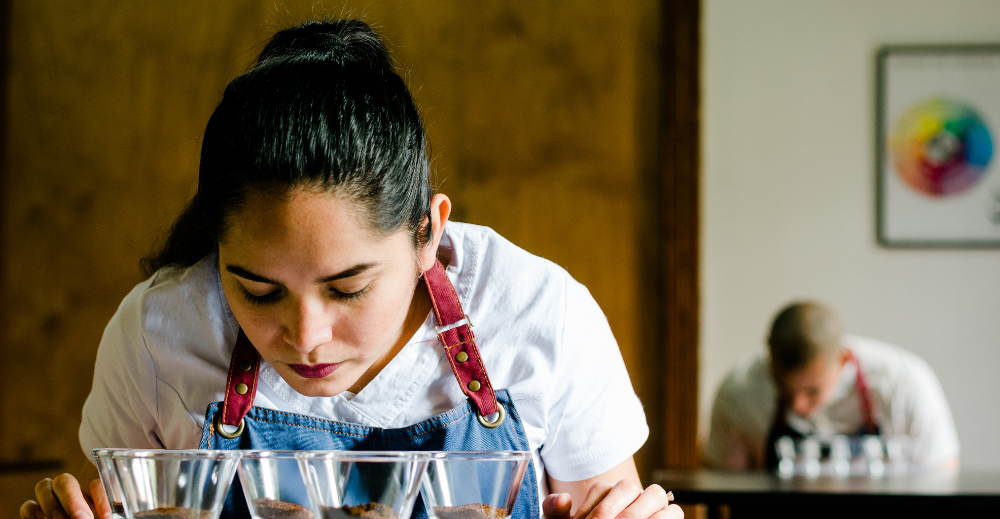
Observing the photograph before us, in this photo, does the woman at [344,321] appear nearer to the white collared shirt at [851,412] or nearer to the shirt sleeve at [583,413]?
the shirt sleeve at [583,413]

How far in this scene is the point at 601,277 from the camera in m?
2.75

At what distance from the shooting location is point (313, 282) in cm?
85

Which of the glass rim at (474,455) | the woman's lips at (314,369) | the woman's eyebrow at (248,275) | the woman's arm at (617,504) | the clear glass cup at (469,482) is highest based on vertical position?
the woman's eyebrow at (248,275)

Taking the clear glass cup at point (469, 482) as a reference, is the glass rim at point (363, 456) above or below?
above

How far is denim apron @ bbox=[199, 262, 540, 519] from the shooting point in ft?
3.21

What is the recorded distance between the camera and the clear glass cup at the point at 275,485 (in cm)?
71

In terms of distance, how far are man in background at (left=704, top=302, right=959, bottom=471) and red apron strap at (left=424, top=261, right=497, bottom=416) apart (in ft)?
5.98

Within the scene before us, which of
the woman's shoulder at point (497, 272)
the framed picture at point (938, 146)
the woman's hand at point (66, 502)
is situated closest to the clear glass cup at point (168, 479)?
the woman's hand at point (66, 502)

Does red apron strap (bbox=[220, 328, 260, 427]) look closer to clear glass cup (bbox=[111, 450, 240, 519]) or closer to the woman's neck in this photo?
the woman's neck

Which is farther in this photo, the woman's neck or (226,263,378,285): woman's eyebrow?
the woman's neck

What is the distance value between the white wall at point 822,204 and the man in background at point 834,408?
0.45ft

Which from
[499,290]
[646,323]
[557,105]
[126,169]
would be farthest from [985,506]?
[126,169]

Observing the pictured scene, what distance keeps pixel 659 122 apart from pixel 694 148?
14 centimetres

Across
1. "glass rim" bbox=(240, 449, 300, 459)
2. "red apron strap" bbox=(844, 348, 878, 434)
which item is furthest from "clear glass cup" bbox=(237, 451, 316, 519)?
"red apron strap" bbox=(844, 348, 878, 434)
